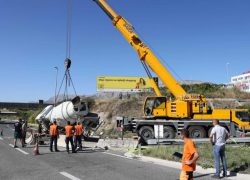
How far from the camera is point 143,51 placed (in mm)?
26672

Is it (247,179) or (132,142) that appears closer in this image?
(247,179)

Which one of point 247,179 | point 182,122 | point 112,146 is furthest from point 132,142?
point 247,179

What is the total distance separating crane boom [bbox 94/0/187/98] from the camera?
26.1 m

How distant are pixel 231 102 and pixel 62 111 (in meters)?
26.8

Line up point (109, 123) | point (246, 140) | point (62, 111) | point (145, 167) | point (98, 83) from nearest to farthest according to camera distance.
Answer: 1. point (145, 167)
2. point (246, 140)
3. point (62, 111)
4. point (109, 123)
5. point (98, 83)

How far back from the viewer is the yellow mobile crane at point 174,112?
25.1 metres

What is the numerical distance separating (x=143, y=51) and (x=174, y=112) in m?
4.92

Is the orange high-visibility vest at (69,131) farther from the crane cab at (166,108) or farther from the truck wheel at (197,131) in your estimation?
the truck wheel at (197,131)

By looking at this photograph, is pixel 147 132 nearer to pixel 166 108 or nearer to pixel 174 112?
pixel 166 108

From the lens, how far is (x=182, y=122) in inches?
997

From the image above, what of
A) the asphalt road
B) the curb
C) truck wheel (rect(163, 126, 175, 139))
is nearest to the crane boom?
truck wheel (rect(163, 126, 175, 139))

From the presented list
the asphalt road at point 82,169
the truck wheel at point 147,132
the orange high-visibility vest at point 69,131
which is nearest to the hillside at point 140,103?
the truck wheel at point 147,132

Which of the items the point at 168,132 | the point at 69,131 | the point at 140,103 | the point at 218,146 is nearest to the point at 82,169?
the point at 218,146

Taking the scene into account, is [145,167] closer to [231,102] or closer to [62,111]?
[62,111]
